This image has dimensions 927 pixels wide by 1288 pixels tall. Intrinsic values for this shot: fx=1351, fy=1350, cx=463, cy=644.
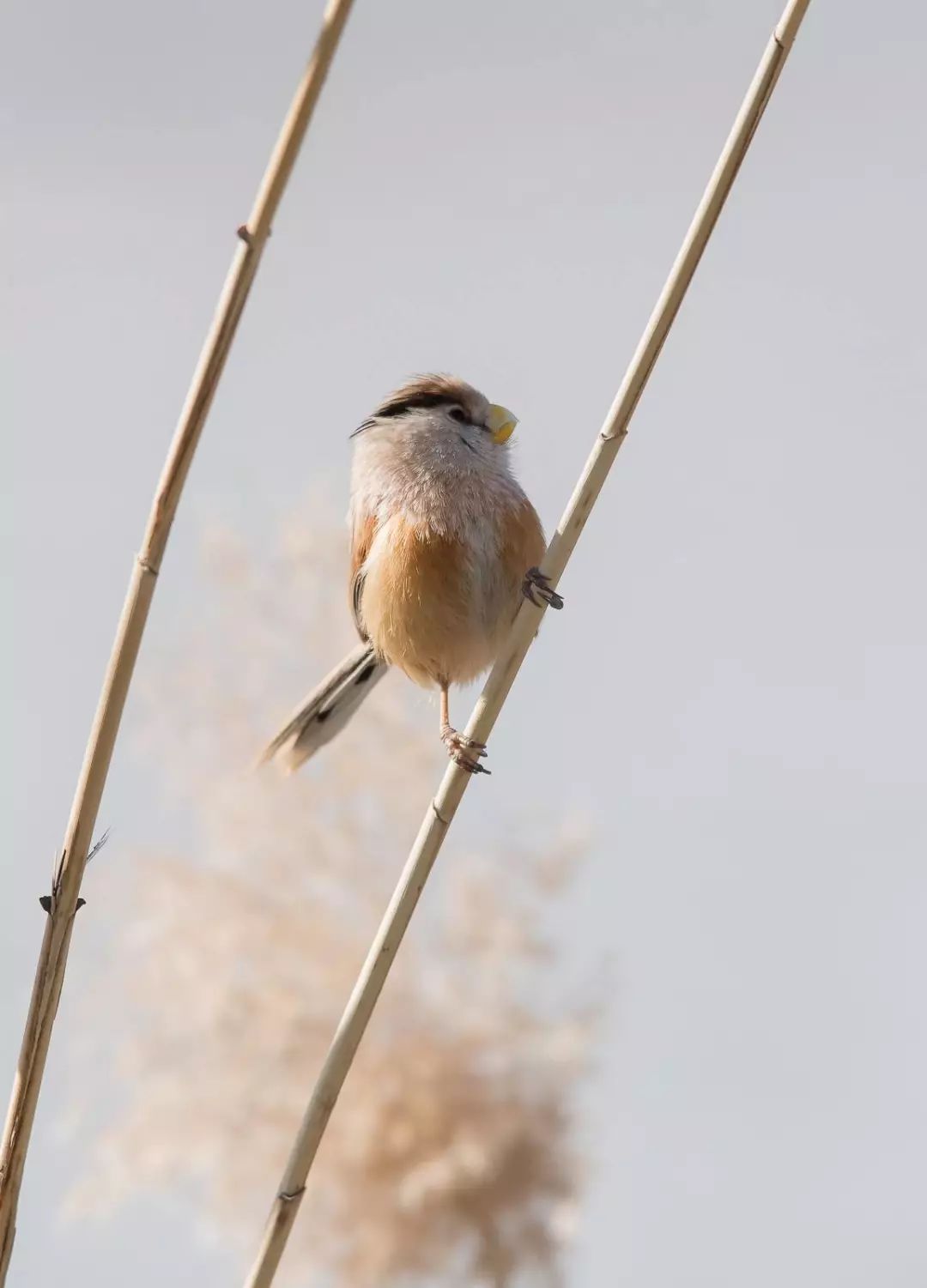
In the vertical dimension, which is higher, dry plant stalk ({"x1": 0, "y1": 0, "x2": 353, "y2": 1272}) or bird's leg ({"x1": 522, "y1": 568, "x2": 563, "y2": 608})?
bird's leg ({"x1": 522, "y1": 568, "x2": 563, "y2": 608})

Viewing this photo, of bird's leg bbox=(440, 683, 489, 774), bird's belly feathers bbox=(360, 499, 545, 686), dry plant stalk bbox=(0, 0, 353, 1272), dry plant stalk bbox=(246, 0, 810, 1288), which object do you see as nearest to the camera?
dry plant stalk bbox=(0, 0, 353, 1272)

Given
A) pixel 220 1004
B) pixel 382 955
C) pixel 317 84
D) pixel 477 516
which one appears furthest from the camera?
pixel 220 1004

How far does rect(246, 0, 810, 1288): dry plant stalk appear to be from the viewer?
859 millimetres

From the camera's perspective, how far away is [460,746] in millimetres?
1125

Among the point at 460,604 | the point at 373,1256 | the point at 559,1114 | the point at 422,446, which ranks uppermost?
the point at 422,446

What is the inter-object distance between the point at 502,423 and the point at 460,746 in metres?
0.76

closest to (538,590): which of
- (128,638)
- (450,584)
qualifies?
(128,638)

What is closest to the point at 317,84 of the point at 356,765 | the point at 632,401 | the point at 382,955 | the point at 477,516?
the point at 632,401

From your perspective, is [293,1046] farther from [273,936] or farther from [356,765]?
[356,765]

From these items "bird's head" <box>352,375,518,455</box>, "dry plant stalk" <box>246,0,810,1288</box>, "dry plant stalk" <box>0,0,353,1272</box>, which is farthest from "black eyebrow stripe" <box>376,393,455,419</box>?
"dry plant stalk" <box>0,0,353,1272</box>

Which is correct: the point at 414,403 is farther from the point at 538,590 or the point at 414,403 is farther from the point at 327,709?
the point at 538,590

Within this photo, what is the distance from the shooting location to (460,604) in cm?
172

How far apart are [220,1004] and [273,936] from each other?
142 millimetres

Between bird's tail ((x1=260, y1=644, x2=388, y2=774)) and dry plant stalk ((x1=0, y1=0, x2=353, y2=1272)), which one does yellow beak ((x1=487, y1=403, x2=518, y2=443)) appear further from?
dry plant stalk ((x1=0, y1=0, x2=353, y2=1272))
